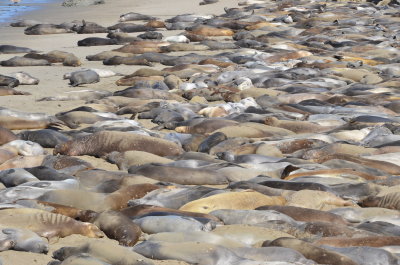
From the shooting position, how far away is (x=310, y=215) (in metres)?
4.50

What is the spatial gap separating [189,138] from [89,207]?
206cm

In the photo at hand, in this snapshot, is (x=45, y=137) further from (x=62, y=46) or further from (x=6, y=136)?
(x=62, y=46)

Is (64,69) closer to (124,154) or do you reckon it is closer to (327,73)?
(327,73)

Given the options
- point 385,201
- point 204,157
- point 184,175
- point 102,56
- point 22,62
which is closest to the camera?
point 385,201

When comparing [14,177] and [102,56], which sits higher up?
[14,177]

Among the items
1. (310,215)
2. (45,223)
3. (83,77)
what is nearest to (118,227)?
(45,223)

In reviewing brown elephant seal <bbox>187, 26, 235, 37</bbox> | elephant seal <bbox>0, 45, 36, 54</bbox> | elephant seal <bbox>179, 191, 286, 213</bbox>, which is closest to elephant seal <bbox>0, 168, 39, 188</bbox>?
elephant seal <bbox>179, 191, 286, 213</bbox>

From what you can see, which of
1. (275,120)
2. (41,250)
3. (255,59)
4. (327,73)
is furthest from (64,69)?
(41,250)

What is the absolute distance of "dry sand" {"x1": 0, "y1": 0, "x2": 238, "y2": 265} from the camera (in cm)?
615

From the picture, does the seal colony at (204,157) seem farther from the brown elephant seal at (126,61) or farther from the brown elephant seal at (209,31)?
the brown elephant seal at (209,31)

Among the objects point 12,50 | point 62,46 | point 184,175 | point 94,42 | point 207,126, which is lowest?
point 62,46

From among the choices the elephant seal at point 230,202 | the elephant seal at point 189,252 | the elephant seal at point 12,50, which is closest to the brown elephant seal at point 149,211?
the elephant seal at point 230,202

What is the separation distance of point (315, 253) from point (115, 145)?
2922 millimetres

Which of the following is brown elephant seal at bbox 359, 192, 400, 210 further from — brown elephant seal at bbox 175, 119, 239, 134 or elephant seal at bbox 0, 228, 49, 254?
brown elephant seal at bbox 175, 119, 239, 134
